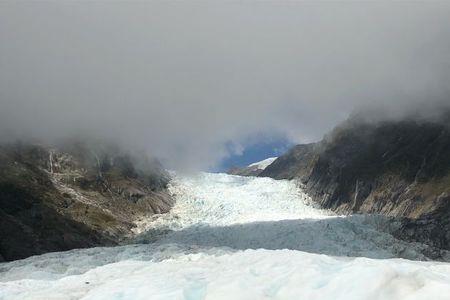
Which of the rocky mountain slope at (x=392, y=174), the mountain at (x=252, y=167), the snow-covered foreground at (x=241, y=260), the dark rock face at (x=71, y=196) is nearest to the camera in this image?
the snow-covered foreground at (x=241, y=260)

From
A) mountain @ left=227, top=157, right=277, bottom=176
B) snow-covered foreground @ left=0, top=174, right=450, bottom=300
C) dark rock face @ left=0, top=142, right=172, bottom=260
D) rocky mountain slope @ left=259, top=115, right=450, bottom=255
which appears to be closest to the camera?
snow-covered foreground @ left=0, top=174, right=450, bottom=300

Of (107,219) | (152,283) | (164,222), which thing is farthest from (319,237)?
(152,283)

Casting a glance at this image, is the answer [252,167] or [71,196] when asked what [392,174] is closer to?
[71,196]

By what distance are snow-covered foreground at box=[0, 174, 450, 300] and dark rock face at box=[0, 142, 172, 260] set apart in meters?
3.25

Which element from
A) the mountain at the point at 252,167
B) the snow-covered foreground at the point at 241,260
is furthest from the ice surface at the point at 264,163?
the snow-covered foreground at the point at 241,260

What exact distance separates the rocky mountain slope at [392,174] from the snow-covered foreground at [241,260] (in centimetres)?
241

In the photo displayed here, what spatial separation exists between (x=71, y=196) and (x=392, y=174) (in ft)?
104

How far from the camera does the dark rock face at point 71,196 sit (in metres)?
42.4

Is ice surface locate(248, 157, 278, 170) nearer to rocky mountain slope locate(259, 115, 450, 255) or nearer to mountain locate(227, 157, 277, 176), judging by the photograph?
mountain locate(227, 157, 277, 176)

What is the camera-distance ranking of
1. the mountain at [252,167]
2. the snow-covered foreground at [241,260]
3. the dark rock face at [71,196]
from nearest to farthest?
the snow-covered foreground at [241,260], the dark rock face at [71,196], the mountain at [252,167]

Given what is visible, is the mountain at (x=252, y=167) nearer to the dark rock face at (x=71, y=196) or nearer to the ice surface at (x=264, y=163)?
the ice surface at (x=264, y=163)

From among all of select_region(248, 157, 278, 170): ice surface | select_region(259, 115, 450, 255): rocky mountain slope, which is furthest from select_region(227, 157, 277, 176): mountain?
select_region(259, 115, 450, 255): rocky mountain slope

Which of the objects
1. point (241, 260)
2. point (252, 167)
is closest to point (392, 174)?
point (241, 260)

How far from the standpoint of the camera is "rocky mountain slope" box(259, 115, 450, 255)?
1646 inches
